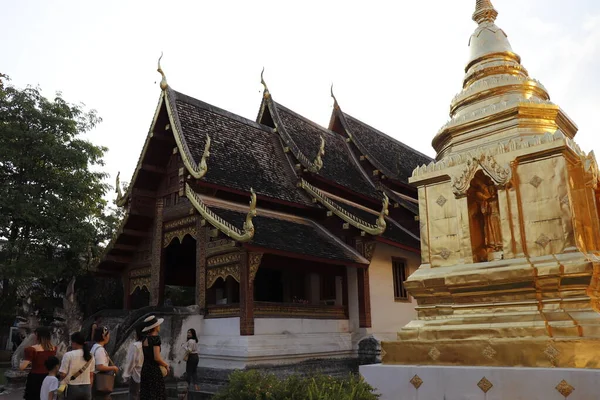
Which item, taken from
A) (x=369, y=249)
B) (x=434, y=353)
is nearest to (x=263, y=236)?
(x=369, y=249)

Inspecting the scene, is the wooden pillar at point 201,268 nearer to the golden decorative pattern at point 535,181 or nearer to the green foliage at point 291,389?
the green foliage at point 291,389

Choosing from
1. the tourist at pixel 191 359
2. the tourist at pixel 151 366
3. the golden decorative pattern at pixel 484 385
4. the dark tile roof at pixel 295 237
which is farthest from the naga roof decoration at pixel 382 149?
the tourist at pixel 151 366

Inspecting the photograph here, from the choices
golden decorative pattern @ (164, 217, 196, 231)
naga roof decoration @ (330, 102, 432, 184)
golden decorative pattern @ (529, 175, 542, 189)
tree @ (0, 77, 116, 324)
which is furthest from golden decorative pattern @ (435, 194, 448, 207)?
tree @ (0, 77, 116, 324)

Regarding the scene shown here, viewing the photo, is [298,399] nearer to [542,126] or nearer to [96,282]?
[542,126]

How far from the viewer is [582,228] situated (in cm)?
512

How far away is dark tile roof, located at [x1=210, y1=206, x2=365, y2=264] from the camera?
10430mm

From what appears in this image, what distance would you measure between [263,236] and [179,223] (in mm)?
2753

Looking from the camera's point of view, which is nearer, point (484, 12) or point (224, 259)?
point (484, 12)

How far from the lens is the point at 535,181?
205 inches

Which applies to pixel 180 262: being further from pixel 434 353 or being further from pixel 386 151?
pixel 434 353

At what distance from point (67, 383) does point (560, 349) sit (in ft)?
15.1

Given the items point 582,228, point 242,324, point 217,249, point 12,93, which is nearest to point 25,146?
point 12,93

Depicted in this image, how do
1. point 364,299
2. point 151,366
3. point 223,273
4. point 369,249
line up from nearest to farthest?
point 151,366 → point 223,273 → point 364,299 → point 369,249

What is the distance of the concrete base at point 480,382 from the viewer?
14.0 ft
